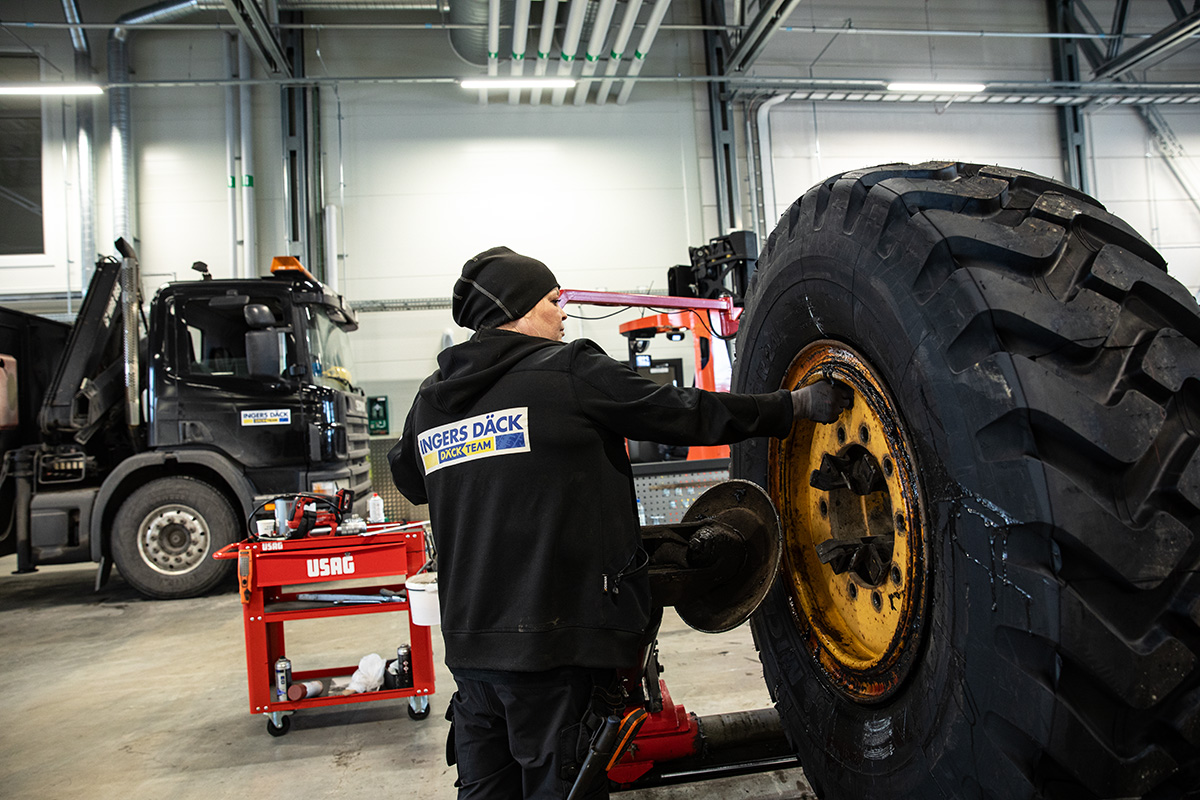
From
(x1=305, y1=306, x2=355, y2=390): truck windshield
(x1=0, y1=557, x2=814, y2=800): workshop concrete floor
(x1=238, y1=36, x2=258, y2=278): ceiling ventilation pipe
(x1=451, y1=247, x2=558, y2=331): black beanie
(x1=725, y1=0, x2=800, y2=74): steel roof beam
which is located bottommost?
(x1=0, y1=557, x2=814, y2=800): workshop concrete floor

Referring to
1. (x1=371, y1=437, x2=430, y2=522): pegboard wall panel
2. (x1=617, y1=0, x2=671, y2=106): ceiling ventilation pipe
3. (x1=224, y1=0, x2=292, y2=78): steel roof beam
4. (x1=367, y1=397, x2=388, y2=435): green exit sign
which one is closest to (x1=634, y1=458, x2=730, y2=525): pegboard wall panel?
(x1=371, y1=437, x2=430, y2=522): pegboard wall panel

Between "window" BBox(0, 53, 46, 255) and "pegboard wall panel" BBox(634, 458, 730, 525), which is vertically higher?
"window" BBox(0, 53, 46, 255)

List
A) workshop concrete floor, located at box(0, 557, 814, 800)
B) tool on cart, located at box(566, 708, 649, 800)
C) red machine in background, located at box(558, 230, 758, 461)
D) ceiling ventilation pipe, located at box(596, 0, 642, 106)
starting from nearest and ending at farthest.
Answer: tool on cart, located at box(566, 708, 649, 800), workshop concrete floor, located at box(0, 557, 814, 800), red machine in background, located at box(558, 230, 758, 461), ceiling ventilation pipe, located at box(596, 0, 642, 106)

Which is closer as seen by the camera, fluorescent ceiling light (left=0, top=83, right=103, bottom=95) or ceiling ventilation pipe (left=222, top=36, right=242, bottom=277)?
fluorescent ceiling light (left=0, top=83, right=103, bottom=95)

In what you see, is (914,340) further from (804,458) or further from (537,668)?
(537,668)

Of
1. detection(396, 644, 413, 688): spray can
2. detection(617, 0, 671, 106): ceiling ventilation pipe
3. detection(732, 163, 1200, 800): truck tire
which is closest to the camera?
detection(732, 163, 1200, 800): truck tire

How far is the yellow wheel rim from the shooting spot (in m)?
1.25

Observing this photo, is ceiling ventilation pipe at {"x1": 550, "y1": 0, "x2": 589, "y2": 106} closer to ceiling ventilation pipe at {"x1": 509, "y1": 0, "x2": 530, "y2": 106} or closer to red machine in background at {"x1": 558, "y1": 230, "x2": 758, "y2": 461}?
ceiling ventilation pipe at {"x1": 509, "y1": 0, "x2": 530, "y2": 106}

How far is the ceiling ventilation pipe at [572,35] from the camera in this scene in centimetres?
799

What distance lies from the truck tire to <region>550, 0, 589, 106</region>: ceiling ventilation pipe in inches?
300

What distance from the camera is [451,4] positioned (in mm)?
8898

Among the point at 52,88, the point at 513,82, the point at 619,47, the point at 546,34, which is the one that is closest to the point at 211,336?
the point at 52,88

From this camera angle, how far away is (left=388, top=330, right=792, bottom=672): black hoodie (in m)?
1.46

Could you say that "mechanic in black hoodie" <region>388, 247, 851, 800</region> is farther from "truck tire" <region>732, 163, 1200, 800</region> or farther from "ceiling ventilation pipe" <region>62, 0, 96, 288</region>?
"ceiling ventilation pipe" <region>62, 0, 96, 288</region>
